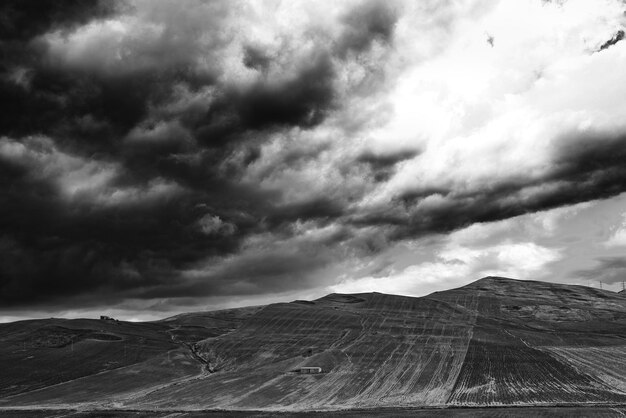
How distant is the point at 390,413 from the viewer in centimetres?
7650

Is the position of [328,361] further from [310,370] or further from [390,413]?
[390,413]

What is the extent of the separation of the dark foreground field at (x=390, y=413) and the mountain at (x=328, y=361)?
191 inches

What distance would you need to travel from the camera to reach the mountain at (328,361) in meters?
90.8

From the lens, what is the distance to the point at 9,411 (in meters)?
85.9

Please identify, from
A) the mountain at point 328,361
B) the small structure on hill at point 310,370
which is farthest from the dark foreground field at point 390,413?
the small structure on hill at point 310,370

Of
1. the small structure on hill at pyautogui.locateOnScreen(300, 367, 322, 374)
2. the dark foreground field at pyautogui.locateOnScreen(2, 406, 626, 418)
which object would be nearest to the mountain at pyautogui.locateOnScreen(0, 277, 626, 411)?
the small structure on hill at pyautogui.locateOnScreen(300, 367, 322, 374)

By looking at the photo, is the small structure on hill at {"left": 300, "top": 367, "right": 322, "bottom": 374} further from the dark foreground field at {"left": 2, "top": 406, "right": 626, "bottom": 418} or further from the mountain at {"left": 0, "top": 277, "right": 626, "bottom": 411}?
the dark foreground field at {"left": 2, "top": 406, "right": 626, "bottom": 418}

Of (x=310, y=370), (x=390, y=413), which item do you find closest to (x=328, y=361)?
(x=310, y=370)

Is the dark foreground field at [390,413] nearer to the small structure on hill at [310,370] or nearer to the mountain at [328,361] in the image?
the mountain at [328,361]

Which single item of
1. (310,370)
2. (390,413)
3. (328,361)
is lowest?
(390,413)

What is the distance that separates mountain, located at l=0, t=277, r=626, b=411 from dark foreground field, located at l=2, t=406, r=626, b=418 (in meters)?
4.85

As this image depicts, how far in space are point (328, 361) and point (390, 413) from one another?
44.7 meters

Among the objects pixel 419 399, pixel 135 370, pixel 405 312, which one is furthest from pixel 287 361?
pixel 405 312

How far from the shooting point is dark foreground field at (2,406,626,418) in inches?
2746
